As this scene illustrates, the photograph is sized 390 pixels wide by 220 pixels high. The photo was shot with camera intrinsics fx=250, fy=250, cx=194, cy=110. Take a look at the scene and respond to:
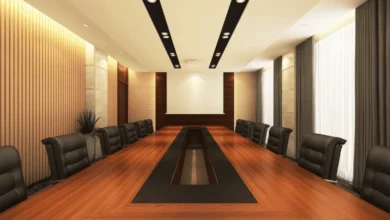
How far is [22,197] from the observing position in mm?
1371

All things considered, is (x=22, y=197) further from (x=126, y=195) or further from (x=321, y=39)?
(x=321, y=39)

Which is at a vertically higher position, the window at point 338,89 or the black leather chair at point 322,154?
the window at point 338,89

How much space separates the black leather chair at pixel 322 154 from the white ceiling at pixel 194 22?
5.93ft

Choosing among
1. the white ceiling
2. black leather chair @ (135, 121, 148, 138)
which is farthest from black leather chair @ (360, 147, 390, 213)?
black leather chair @ (135, 121, 148, 138)

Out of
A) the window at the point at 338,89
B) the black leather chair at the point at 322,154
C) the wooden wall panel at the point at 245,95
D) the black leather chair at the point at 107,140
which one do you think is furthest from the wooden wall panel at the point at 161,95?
the black leather chair at the point at 322,154

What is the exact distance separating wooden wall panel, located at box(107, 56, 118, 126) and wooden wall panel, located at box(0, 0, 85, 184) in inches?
65.6

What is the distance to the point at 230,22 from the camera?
12.0 ft

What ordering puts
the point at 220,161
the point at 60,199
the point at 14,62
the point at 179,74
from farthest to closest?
the point at 179,74 < the point at 14,62 < the point at 220,161 < the point at 60,199

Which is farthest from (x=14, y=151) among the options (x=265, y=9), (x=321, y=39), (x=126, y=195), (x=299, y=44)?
(x=299, y=44)

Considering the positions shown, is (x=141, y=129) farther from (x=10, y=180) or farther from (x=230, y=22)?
(x=10, y=180)

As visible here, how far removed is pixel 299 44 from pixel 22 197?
576 centimetres

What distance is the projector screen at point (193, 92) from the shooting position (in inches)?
311

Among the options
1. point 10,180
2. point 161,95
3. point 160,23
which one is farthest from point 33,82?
point 161,95

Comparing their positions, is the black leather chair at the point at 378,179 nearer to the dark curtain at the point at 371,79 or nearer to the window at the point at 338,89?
the dark curtain at the point at 371,79
